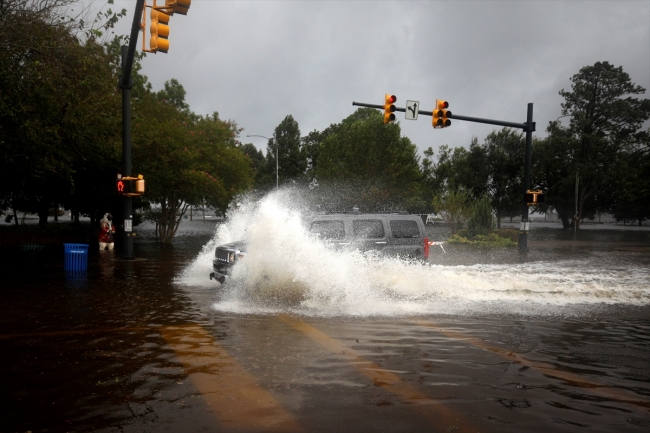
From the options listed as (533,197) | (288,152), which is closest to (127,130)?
(533,197)

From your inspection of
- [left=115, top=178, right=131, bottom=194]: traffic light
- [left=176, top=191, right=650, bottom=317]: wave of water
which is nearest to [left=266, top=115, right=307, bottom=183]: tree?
[left=115, top=178, right=131, bottom=194]: traffic light

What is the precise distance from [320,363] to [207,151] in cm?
2398

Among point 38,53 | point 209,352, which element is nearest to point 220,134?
point 38,53

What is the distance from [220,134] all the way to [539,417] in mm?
28683

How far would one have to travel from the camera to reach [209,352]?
7.11 m

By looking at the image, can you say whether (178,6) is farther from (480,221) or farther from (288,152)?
(288,152)

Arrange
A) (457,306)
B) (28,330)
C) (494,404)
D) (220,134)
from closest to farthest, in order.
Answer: (494,404) → (28,330) → (457,306) → (220,134)

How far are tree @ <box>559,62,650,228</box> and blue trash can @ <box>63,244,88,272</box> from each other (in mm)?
55016

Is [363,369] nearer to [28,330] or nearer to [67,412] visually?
[67,412]

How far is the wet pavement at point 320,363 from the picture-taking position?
4930 mm

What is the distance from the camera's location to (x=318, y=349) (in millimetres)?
7266

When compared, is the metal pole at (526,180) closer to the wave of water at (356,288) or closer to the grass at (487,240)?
the grass at (487,240)

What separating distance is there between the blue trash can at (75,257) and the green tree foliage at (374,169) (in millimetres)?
30349

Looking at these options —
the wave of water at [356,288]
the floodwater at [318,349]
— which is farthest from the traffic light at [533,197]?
the wave of water at [356,288]
